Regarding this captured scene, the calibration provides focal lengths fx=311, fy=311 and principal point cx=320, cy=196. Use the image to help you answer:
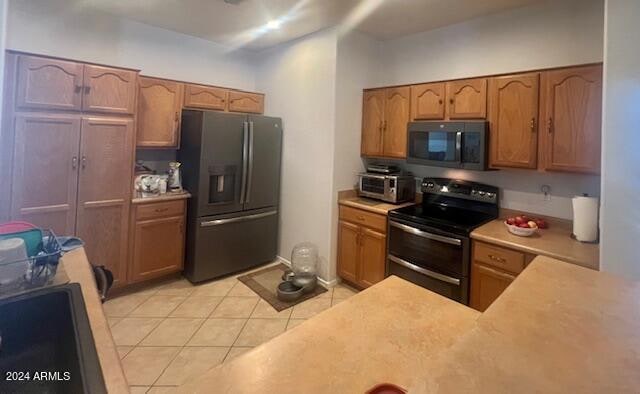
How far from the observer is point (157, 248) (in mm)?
3090

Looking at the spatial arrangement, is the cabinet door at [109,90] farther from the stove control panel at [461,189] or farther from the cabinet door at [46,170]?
the stove control panel at [461,189]

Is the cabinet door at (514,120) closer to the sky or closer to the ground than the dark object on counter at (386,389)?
closer to the sky

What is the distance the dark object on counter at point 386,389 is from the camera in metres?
0.72

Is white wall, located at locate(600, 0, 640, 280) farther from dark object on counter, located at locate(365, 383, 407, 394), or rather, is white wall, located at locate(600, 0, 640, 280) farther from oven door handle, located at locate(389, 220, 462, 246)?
dark object on counter, located at locate(365, 383, 407, 394)

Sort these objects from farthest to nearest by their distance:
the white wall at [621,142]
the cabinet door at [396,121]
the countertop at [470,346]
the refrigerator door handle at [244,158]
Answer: the refrigerator door handle at [244,158]
the cabinet door at [396,121]
the white wall at [621,142]
the countertop at [470,346]

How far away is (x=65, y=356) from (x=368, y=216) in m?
2.48

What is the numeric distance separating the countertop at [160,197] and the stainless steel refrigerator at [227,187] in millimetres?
83

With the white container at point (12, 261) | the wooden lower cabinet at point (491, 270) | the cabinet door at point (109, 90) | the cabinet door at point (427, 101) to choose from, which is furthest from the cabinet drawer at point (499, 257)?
the cabinet door at point (109, 90)

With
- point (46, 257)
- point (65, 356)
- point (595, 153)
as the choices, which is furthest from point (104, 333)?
point (595, 153)

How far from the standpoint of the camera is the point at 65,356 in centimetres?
83

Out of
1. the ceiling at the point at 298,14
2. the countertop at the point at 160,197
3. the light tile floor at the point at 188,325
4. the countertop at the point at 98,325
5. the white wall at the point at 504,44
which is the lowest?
the light tile floor at the point at 188,325

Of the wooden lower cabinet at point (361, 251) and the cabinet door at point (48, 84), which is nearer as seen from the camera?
the cabinet door at point (48, 84)

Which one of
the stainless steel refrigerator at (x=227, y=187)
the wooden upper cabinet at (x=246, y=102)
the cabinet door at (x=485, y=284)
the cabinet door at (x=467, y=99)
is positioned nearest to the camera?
the cabinet door at (x=485, y=284)

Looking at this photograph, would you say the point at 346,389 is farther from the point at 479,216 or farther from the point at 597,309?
the point at 479,216
